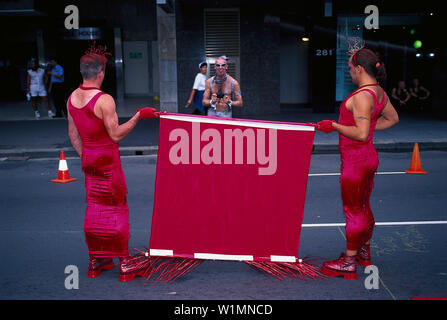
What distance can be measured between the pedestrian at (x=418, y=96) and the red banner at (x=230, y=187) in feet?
48.8

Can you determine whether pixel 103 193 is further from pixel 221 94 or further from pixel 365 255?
pixel 221 94

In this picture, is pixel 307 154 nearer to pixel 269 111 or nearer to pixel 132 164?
pixel 132 164

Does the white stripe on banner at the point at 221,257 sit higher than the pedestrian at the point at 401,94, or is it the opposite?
the pedestrian at the point at 401,94

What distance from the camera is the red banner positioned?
4.61 metres

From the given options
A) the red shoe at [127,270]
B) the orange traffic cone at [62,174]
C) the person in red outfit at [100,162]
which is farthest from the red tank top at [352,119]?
the orange traffic cone at [62,174]

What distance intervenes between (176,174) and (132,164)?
5836 mm

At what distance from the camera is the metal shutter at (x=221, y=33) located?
17.1m

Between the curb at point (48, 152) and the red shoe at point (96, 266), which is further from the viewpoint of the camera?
the curb at point (48, 152)

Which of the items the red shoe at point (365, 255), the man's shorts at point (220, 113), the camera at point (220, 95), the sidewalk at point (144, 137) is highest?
the camera at point (220, 95)

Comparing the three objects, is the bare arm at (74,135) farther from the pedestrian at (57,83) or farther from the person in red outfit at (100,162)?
the pedestrian at (57,83)

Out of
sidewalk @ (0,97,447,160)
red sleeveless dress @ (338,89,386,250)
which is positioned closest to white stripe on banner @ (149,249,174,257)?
red sleeveless dress @ (338,89,386,250)

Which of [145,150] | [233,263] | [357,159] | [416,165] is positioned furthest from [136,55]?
[357,159]

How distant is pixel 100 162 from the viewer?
14.5 feet

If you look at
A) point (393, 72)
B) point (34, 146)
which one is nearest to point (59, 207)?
point (34, 146)
